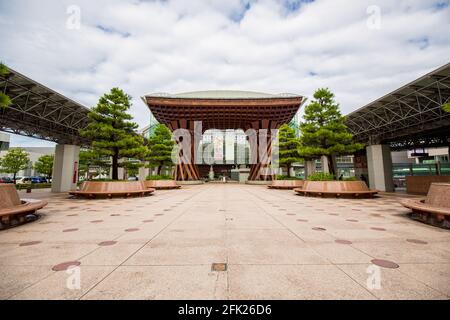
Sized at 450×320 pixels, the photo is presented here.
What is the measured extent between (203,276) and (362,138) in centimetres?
2605

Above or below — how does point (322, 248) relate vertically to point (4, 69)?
below

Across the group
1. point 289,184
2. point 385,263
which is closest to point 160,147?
point 289,184

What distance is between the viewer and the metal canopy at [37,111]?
11.9 meters

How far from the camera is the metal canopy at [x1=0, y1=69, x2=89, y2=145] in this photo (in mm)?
11859

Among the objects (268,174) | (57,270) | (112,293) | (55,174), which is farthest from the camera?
(268,174)

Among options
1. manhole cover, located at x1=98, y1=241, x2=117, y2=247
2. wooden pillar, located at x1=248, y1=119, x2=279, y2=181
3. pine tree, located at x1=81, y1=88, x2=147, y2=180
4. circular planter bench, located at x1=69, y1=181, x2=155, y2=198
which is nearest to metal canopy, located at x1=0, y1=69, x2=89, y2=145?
pine tree, located at x1=81, y1=88, x2=147, y2=180

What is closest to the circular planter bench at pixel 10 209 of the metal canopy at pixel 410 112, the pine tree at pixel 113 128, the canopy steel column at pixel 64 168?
the pine tree at pixel 113 128

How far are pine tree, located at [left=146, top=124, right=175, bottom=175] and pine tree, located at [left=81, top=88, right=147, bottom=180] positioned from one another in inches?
343

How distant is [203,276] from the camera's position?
102 inches

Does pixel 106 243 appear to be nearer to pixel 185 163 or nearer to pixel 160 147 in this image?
pixel 160 147

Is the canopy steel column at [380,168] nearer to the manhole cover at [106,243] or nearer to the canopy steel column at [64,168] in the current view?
the manhole cover at [106,243]

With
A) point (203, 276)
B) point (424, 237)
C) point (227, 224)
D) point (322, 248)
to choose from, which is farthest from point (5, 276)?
point (424, 237)
